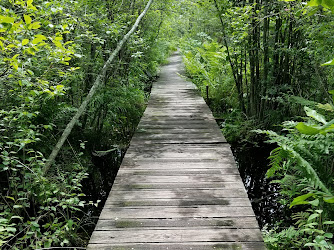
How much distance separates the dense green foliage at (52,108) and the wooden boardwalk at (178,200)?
565 mm

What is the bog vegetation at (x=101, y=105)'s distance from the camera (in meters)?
2.56

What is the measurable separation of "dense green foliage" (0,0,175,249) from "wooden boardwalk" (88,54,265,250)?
56 centimetres

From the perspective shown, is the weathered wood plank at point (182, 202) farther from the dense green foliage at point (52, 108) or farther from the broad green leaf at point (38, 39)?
the broad green leaf at point (38, 39)

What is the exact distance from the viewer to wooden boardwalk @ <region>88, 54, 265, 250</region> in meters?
2.19

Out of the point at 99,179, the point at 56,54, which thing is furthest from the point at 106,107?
the point at 56,54

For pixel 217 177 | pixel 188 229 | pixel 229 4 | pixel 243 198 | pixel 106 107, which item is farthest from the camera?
pixel 229 4

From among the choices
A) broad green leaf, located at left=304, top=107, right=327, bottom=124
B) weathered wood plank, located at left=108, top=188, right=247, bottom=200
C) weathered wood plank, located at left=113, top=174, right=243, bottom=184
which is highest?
broad green leaf, located at left=304, top=107, right=327, bottom=124

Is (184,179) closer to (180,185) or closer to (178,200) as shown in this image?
(180,185)

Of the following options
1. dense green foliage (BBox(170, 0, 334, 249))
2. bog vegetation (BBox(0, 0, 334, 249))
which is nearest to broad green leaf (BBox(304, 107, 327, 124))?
bog vegetation (BBox(0, 0, 334, 249))

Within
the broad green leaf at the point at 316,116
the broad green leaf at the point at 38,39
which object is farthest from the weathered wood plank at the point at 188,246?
the broad green leaf at the point at 38,39

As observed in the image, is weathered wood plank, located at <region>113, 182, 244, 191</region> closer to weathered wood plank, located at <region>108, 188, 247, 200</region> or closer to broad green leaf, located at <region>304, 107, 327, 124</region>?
weathered wood plank, located at <region>108, 188, 247, 200</region>

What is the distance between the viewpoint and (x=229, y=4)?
5992mm

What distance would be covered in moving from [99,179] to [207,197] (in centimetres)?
279

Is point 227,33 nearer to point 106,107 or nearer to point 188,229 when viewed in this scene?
point 106,107
